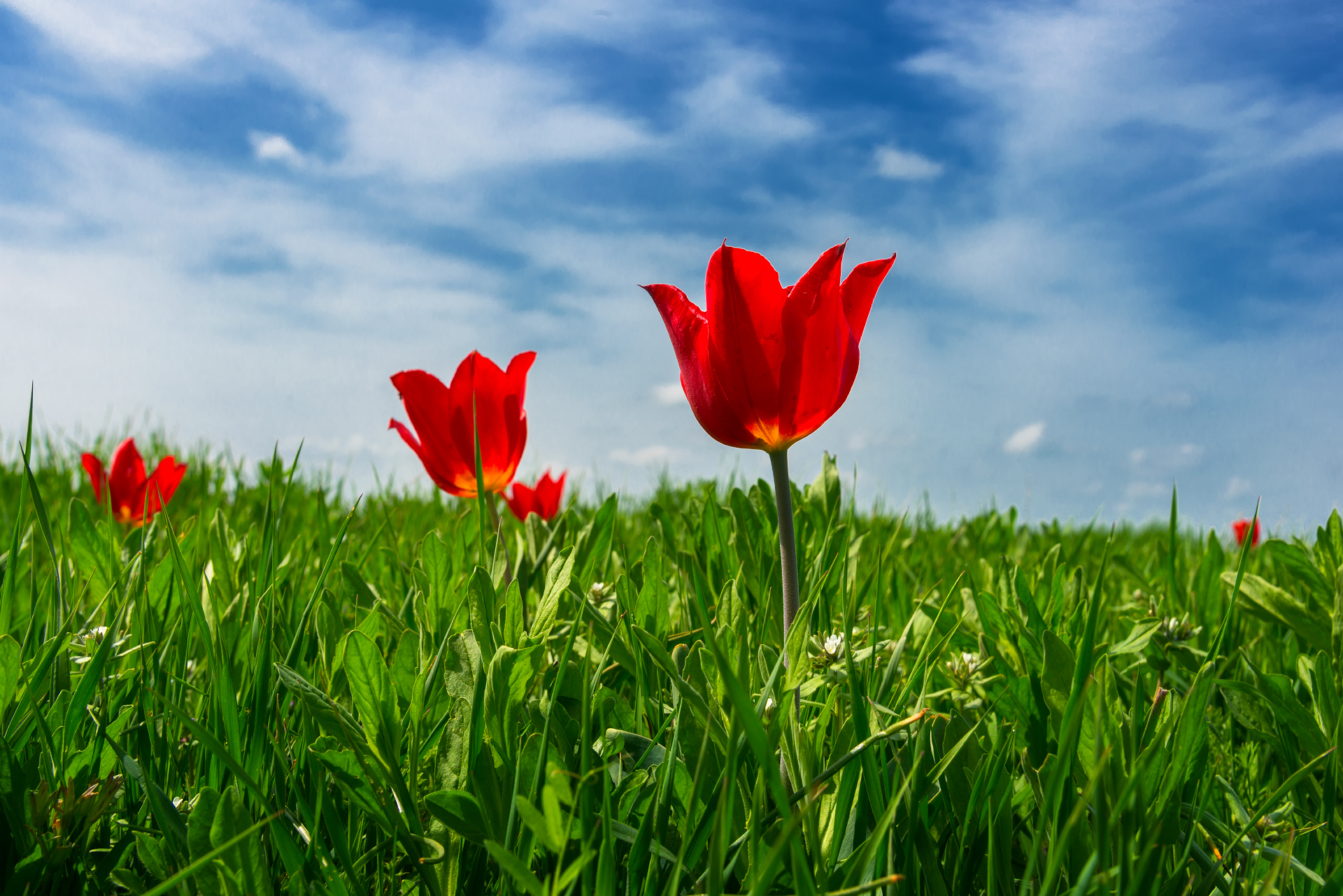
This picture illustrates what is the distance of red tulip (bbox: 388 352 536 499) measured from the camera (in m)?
1.83

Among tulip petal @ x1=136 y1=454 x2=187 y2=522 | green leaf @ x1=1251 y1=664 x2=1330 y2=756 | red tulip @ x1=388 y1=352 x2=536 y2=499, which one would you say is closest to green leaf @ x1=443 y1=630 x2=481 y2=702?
red tulip @ x1=388 y1=352 x2=536 y2=499

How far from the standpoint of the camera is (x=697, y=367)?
3.87 ft

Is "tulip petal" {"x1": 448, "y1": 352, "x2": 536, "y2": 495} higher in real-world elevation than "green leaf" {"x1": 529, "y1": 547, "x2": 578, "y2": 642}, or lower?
higher

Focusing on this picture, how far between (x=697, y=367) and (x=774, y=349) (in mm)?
105

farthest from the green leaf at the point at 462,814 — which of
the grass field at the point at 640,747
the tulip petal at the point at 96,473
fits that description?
the tulip petal at the point at 96,473

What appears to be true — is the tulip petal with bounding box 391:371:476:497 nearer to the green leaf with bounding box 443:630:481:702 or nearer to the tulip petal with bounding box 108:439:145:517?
the green leaf with bounding box 443:630:481:702

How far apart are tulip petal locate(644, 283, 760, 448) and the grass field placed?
214 mm

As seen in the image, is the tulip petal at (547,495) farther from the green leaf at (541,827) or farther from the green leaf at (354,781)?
the green leaf at (541,827)

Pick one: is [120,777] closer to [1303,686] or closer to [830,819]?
[830,819]

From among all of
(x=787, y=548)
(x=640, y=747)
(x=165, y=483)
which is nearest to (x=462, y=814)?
(x=640, y=747)

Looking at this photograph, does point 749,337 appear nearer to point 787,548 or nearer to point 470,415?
point 787,548

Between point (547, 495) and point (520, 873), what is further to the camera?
point (547, 495)

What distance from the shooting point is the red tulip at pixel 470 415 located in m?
1.83

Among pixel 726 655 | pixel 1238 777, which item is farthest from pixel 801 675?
pixel 1238 777
